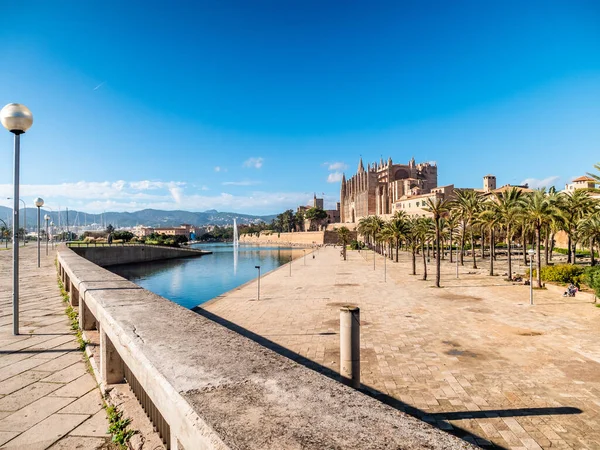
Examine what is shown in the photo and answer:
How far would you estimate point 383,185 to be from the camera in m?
115

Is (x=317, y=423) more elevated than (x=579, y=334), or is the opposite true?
(x=317, y=423)

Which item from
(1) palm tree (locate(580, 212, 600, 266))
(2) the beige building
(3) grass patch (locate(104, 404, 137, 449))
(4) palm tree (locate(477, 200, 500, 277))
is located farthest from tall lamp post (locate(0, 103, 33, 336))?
(2) the beige building

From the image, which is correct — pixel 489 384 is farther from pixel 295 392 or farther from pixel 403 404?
pixel 295 392

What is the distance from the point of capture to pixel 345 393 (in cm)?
228

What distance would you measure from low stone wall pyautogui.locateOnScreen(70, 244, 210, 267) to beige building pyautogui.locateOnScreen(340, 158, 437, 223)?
6536 centimetres

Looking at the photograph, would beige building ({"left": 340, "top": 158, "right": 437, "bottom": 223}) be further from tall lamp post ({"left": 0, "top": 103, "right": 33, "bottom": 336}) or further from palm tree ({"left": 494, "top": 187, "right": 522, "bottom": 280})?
tall lamp post ({"left": 0, "top": 103, "right": 33, "bottom": 336})

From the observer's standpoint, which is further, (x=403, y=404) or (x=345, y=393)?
(x=403, y=404)

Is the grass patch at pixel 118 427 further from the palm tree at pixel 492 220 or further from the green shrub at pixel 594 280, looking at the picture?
the palm tree at pixel 492 220

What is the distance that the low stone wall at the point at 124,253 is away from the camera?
49562mm

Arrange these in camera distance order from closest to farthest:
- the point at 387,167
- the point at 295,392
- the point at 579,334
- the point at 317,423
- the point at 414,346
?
1. the point at 317,423
2. the point at 295,392
3. the point at 414,346
4. the point at 579,334
5. the point at 387,167

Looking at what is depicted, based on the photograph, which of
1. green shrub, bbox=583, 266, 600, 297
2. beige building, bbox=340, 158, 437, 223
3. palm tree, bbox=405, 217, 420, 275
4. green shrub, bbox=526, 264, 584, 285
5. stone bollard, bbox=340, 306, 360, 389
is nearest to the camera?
stone bollard, bbox=340, 306, 360, 389

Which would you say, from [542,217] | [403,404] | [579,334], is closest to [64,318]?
[403,404]

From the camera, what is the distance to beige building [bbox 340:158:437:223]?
357 ft

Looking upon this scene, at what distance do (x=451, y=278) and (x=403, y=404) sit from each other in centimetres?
2226
